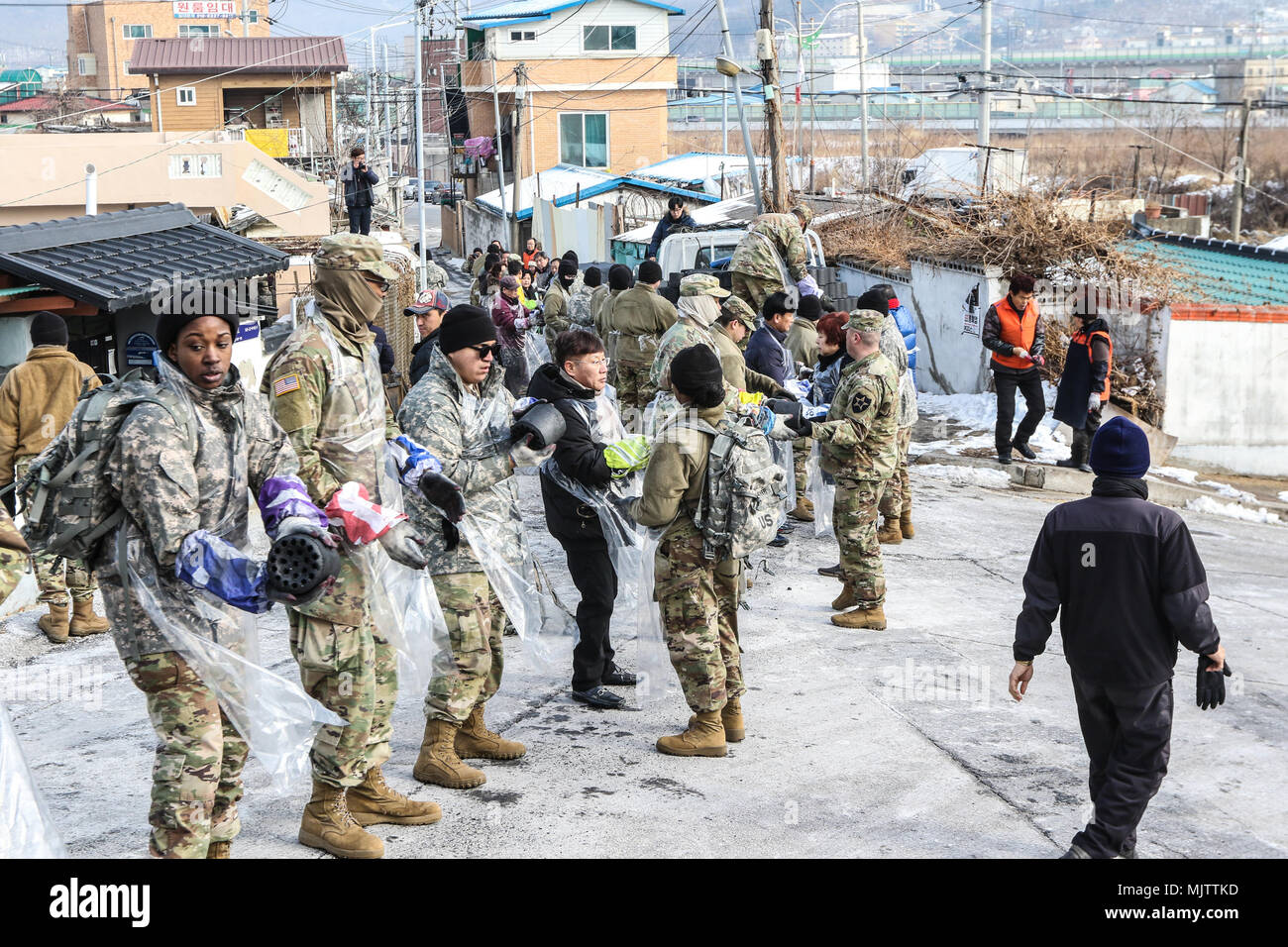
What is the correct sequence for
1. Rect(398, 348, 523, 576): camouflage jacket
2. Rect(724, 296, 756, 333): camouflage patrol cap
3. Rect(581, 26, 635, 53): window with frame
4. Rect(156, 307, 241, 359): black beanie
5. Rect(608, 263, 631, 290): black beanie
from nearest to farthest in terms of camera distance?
Rect(156, 307, 241, 359): black beanie, Rect(398, 348, 523, 576): camouflage jacket, Rect(724, 296, 756, 333): camouflage patrol cap, Rect(608, 263, 631, 290): black beanie, Rect(581, 26, 635, 53): window with frame

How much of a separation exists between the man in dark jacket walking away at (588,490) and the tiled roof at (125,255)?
3.34 m

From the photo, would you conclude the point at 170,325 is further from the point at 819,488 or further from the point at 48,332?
the point at 819,488

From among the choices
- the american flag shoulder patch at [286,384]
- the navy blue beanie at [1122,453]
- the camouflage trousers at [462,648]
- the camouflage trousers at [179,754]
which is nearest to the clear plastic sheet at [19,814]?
the camouflage trousers at [179,754]

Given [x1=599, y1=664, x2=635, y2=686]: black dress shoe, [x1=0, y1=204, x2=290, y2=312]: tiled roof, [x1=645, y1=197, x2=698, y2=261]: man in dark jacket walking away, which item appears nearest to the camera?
[x1=599, y1=664, x2=635, y2=686]: black dress shoe

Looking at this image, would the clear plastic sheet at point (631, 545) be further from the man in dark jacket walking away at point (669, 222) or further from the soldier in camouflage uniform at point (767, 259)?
the man in dark jacket walking away at point (669, 222)

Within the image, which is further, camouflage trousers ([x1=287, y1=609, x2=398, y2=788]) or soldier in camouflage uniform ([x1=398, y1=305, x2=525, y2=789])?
soldier in camouflage uniform ([x1=398, y1=305, x2=525, y2=789])

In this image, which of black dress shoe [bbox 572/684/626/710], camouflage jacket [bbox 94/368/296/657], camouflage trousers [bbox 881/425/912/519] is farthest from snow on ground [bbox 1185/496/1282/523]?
camouflage jacket [bbox 94/368/296/657]

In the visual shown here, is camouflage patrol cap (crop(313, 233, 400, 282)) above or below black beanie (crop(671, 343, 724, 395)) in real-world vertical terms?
above

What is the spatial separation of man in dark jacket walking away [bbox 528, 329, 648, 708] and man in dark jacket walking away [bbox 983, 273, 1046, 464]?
6136 mm

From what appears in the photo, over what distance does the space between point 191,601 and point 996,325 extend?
8.74 metres

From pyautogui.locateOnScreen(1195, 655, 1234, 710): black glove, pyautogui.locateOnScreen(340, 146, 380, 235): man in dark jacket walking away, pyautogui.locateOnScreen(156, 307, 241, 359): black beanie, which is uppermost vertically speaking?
pyautogui.locateOnScreen(340, 146, 380, 235): man in dark jacket walking away

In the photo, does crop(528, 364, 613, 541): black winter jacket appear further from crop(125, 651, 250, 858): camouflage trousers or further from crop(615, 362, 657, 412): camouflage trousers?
crop(615, 362, 657, 412): camouflage trousers

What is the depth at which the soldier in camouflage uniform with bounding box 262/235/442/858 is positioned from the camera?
Result: 4070mm

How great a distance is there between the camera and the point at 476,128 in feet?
171
